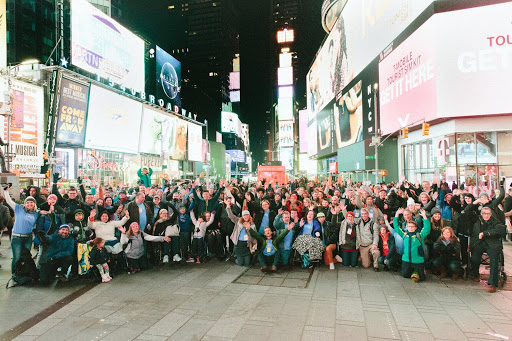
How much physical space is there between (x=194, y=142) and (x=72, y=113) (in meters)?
29.7

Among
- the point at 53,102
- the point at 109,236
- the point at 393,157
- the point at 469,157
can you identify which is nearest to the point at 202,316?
the point at 109,236

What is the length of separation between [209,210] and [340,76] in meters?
38.6

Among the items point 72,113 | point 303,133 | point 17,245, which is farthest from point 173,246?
point 303,133

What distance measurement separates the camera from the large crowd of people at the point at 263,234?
739cm

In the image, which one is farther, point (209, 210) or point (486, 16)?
point (486, 16)

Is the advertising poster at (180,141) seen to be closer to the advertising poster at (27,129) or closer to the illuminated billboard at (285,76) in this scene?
the advertising poster at (27,129)

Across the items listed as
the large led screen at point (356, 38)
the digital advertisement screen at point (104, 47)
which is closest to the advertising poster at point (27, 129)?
the digital advertisement screen at point (104, 47)

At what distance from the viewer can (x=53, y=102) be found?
24.9 meters

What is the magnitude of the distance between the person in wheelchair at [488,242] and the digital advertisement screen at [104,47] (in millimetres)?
30195

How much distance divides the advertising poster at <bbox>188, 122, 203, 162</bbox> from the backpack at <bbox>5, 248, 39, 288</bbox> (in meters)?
47.2

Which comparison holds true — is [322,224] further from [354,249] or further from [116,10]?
[116,10]

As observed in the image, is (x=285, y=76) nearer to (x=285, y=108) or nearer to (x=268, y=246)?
(x=285, y=108)

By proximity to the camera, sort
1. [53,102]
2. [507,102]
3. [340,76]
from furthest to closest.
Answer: [340,76], [53,102], [507,102]

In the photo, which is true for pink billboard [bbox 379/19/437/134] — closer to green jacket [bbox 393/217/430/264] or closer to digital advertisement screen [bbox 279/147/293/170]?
green jacket [bbox 393/217/430/264]
